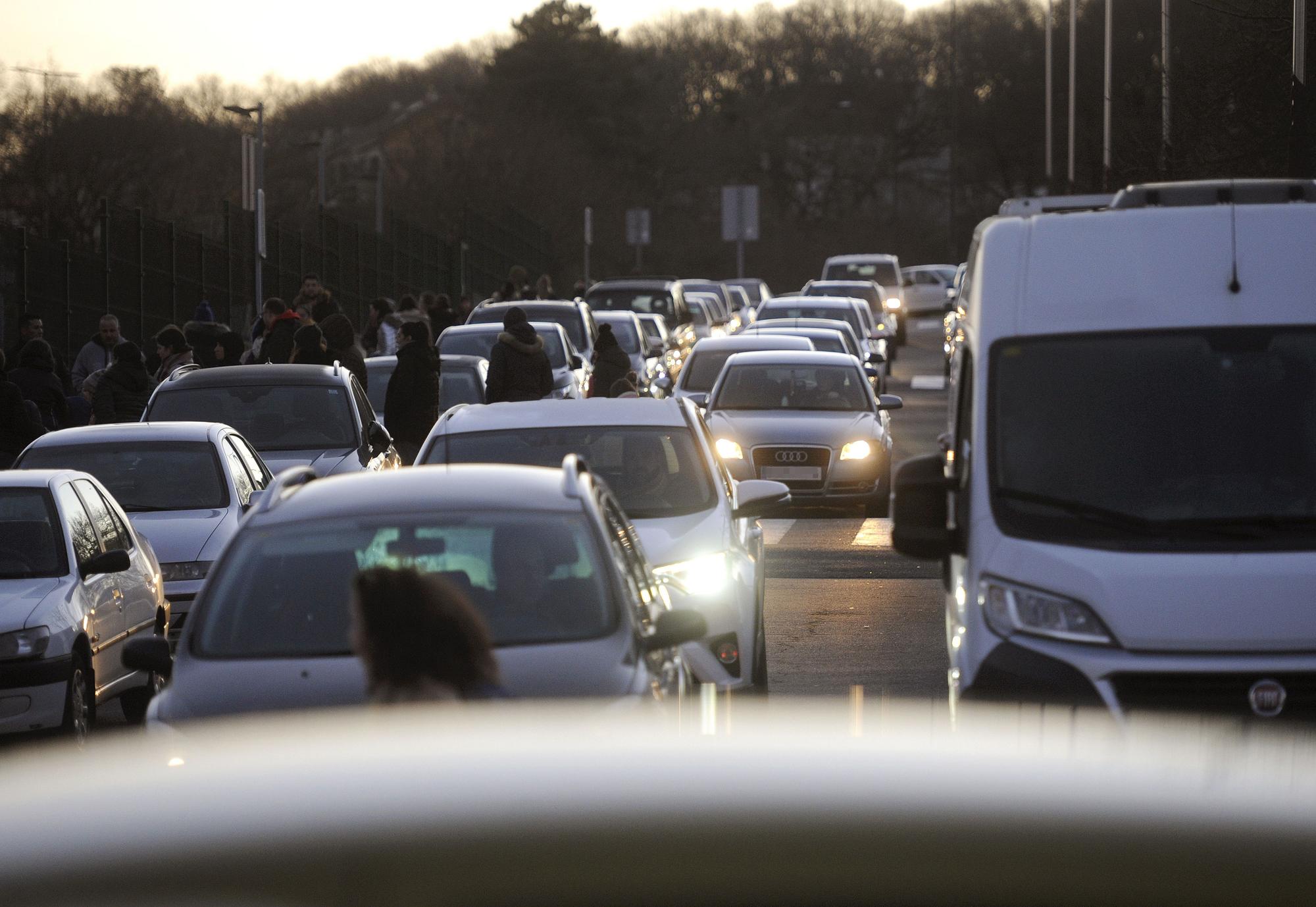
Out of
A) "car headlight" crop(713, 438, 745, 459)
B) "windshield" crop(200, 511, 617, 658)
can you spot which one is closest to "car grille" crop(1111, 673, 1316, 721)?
"windshield" crop(200, 511, 617, 658)

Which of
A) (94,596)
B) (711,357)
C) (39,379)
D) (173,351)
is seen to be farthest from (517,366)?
(94,596)

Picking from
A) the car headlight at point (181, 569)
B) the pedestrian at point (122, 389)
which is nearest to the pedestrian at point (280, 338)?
the pedestrian at point (122, 389)

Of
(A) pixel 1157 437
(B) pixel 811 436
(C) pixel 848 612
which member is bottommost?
(C) pixel 848 612

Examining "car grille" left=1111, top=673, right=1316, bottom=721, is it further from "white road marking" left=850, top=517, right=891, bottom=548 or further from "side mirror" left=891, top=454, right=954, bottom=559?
"white road marking" left=850, top=517, right=891, bottom=548

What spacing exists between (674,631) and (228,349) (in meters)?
Result: 15.6

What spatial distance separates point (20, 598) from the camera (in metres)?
9.71

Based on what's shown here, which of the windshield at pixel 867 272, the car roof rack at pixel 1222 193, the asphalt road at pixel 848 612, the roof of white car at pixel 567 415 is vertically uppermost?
the car roof rack at pixel 1222 193

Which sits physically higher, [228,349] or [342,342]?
[342,342]

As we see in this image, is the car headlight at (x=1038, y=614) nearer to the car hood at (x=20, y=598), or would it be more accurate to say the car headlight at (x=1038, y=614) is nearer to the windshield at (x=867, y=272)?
the car hood at (x=20, y=598)

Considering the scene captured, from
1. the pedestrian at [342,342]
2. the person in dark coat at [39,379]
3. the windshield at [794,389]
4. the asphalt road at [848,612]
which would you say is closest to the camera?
the asphalt road at [848,612]

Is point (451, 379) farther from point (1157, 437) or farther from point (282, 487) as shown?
point (282, 487)

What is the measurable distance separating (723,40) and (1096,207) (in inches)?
3813

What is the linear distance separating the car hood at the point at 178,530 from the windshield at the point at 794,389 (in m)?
8.88

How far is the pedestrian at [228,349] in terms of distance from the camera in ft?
68.0
